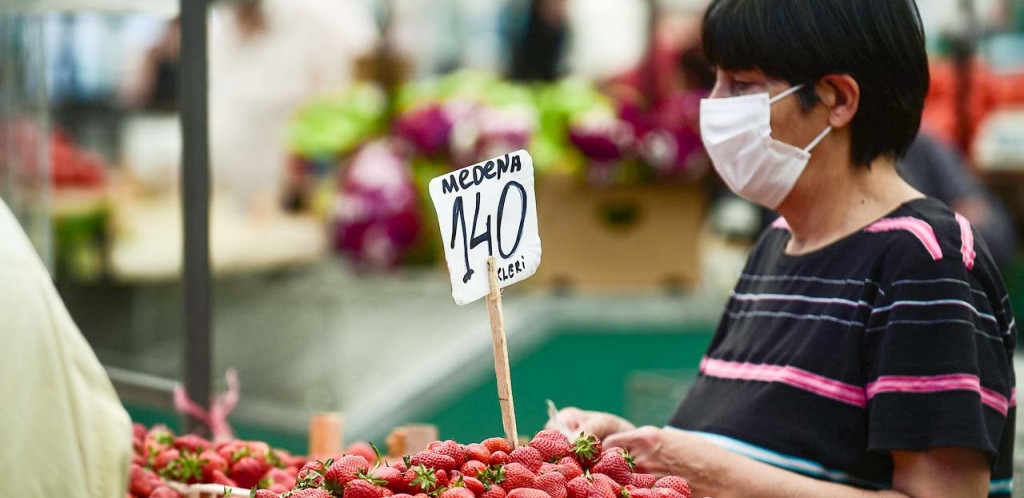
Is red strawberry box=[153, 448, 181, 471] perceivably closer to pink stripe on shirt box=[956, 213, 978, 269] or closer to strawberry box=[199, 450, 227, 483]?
strawberry box=[199, 450, 227, 483]

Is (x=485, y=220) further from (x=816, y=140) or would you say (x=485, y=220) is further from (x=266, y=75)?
(x=266, y=75)

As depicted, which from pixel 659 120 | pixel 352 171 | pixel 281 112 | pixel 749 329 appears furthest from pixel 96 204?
pixel 749 329

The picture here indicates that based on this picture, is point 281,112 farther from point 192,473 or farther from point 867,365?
point 867,365

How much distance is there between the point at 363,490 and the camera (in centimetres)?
142

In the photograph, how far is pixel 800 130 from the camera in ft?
5.79

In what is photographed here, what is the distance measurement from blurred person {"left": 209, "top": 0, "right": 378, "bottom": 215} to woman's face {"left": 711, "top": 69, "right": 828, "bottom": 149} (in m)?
3.98

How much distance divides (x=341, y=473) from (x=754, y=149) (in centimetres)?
77

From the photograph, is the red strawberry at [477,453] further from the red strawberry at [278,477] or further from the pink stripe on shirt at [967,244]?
the pink stripe on shirt at [967,244]

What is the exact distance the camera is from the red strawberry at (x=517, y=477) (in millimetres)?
1454

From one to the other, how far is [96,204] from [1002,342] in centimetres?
337

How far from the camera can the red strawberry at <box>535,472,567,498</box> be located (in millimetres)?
1439

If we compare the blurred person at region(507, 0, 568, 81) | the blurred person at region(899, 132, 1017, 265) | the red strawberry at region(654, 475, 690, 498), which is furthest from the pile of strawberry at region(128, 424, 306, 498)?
the blurred person at region(507, 0, 568, 81)

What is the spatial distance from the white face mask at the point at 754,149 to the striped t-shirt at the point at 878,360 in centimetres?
12

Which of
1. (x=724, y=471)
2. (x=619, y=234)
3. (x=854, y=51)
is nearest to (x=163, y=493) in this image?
(x=724, y=471)
